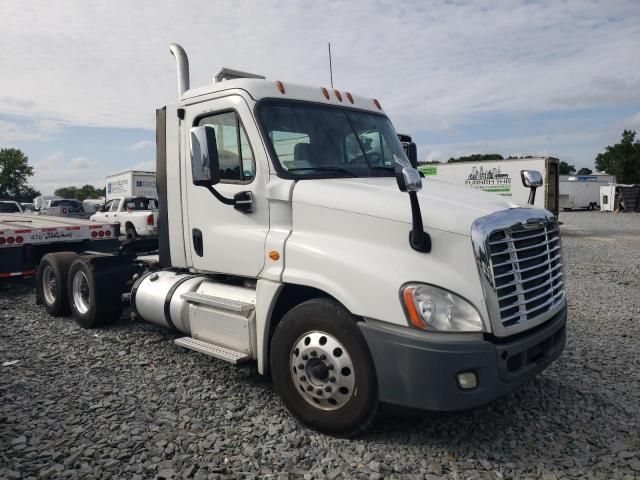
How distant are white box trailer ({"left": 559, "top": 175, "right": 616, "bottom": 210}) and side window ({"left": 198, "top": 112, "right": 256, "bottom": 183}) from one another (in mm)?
47749

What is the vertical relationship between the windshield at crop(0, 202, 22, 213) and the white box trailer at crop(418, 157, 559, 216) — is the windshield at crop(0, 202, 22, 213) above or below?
below

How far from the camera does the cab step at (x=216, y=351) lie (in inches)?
169

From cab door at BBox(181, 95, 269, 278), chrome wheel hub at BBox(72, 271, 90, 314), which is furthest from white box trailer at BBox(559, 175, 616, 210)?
cab door at BBox(181, 95, 269, 278)

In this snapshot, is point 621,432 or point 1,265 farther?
point 1,265

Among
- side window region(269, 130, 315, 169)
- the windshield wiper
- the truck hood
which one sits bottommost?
the truck hood

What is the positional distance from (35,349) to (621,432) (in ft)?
19.1

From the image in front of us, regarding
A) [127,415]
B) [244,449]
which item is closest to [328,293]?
[244,449]

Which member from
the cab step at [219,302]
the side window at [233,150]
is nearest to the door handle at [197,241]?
the cab step at [219,302]

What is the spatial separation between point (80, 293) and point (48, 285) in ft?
3.26

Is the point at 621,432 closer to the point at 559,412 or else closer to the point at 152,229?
the point at 559,412

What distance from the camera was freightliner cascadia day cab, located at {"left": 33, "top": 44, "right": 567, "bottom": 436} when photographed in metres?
3.31

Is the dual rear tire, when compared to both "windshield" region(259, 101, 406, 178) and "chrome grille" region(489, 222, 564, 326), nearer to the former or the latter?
"windshield" region(259, 101, 406, 178)

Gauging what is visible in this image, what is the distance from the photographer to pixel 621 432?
12.8ft

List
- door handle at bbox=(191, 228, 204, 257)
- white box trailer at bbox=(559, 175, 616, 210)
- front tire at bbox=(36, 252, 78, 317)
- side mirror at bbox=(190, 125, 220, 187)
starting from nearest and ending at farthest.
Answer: side mirror at bbox=(190, 125, 220, 187) → door handle at bbox=(191, 228, 204, 257) → front tire at bbox=(36, 252, 78, 317) → white box trailer at bbox=(559, 175, 616, 210)
